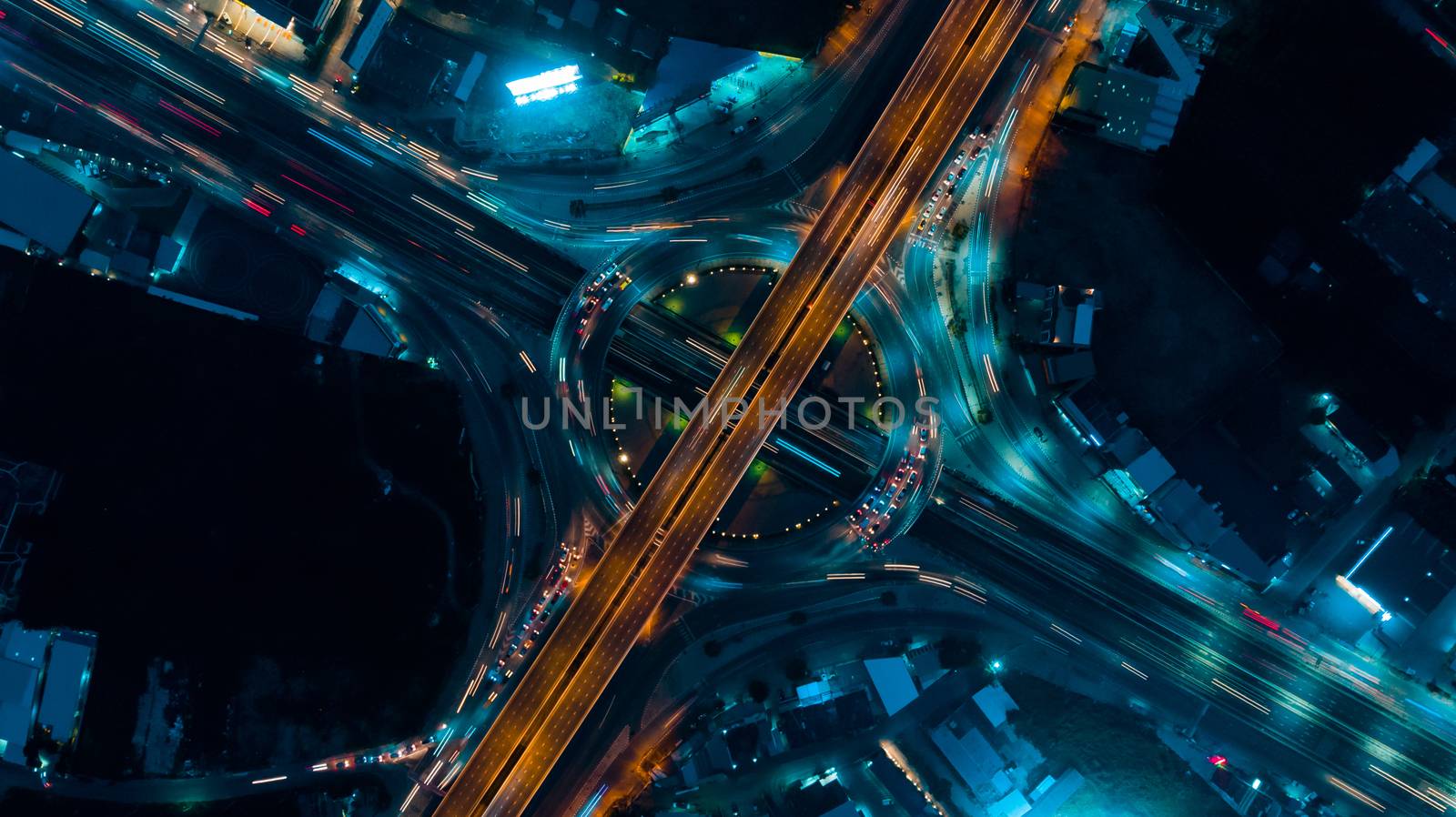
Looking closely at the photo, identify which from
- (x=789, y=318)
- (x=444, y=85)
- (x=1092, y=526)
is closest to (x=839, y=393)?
(x=789, y=318)

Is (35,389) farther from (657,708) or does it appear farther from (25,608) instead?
(657,708)

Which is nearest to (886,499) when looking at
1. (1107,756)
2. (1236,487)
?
(1107,756)

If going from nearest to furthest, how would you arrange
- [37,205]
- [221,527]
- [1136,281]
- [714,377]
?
[37,205] → [221,527] → [714,377] → [1136,281]

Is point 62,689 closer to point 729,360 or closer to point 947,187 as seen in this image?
point 729,360

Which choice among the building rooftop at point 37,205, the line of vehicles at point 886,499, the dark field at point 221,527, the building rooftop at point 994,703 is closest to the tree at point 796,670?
the line of vehicles at point 886,499

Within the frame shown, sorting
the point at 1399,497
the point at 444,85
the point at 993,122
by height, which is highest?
the point at 444,85

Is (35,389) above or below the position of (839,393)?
above
